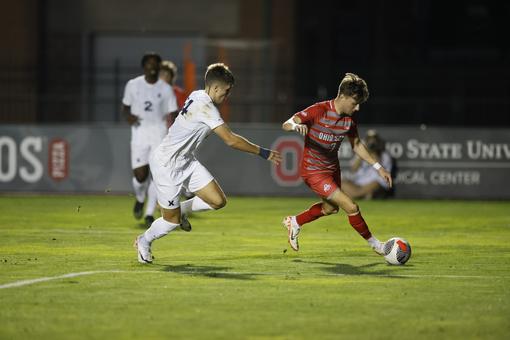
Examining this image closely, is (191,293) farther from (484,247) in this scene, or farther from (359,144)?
(484,247)

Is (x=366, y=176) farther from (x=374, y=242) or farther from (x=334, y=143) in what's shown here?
(x=374, y=242)

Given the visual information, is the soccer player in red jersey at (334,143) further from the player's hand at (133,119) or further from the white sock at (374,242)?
the player's hand at (133,119)

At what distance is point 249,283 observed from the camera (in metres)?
10.4

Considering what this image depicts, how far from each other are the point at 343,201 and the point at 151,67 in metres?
5.30

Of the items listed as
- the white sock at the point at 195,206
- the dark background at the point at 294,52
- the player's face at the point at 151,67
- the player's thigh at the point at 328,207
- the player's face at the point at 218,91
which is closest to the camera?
the player's face at the point at 218,91

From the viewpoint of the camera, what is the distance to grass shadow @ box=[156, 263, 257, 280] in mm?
10898

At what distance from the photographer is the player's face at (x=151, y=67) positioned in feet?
54.5

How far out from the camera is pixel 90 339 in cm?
780

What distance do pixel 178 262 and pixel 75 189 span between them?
434 inches

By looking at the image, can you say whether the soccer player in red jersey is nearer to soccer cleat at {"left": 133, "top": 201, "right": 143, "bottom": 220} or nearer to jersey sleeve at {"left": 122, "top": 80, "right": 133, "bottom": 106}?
soccer cleat at {"left": 133, "top": 201, "right": 143, "bottom": 220}

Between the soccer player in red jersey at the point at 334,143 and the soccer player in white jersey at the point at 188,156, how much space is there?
1019 millimetres

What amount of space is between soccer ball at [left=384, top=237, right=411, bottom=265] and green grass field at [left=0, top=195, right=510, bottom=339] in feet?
0.33

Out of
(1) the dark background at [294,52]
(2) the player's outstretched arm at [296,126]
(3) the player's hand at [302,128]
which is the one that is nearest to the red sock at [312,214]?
(2) the player's outstretched arm at [296,126]

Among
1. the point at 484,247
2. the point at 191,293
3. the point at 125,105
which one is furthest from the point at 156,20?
the point at 191,293
